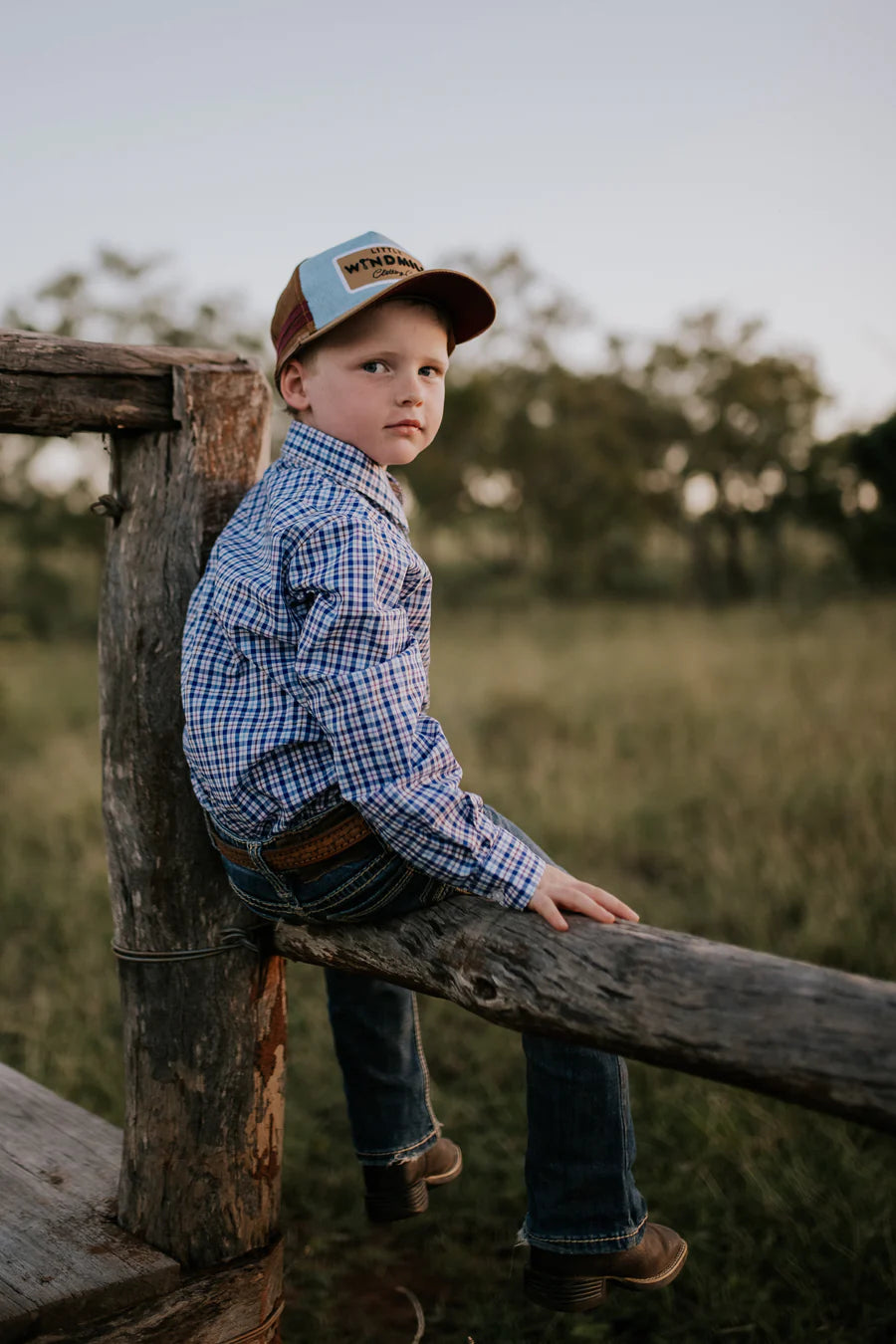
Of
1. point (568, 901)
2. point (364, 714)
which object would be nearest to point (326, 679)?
point (364, 714)

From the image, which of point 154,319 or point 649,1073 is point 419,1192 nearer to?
point 649,1073

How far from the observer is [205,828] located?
7.54ft

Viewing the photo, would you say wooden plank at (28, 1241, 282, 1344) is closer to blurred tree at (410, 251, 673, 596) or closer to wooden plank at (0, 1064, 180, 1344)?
wooden plank at (0, 1064, 180, 1344)

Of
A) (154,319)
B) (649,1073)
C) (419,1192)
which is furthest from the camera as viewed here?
(154,319)

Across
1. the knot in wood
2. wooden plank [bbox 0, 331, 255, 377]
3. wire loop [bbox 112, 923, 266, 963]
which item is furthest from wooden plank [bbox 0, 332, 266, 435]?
wire loop [bbox 112, 923, 266, 963]

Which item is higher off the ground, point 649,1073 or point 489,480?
point 489,480

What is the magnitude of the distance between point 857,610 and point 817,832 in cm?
958

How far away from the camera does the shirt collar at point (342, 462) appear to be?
2.15m

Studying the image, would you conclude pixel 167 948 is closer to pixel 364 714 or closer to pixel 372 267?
pixel 364 714

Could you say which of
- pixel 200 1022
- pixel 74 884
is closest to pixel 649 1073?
pixel 200 1022

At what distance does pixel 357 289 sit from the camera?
210 centimetres

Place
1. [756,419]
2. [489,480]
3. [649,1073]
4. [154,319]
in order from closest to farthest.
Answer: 1. [649,1073]
2. [154,319]
3. [756,419]
4. [489,480]

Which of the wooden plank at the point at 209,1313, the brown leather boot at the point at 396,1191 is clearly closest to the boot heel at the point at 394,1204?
the brown leather boot at the point at 396,1191

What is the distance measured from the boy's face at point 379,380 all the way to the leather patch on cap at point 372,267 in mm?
51
